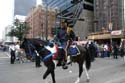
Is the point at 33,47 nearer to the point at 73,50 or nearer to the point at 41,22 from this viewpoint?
the point at 73,50

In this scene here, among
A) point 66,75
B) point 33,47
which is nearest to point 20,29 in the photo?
point 66,75

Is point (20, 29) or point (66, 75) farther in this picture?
point (20, 29)

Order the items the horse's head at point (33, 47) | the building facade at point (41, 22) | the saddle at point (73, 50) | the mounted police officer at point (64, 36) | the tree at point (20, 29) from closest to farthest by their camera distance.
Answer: the horse's head at point (33, 47), the mounted police officer at point (64, 36), the saddle at point (73, 50), the tree at point (20, 29), the building facade at point (41, 22)

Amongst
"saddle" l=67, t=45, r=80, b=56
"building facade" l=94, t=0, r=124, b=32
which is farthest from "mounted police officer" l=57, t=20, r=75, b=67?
"building facade" l=94, t=0, r=124, b=32

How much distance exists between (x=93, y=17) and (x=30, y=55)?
289 ft

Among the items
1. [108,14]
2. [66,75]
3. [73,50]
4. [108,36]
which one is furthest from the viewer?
[108,14]

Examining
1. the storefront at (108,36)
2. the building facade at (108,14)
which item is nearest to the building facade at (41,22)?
the building facade at (108,14)

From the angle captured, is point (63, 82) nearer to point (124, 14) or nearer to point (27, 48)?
point (27, 48)

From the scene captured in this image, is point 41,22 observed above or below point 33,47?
→ above

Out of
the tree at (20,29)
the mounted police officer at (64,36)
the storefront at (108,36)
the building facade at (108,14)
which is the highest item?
the building facade at (108,14)

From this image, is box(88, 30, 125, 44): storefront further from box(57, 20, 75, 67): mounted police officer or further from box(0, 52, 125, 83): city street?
box(57, 20, 75, 67): mounted police officer

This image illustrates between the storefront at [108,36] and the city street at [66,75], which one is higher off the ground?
the storefront at [108,36]

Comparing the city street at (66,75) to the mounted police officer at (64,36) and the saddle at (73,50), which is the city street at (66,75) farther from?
the mounted police officer at (64,36)

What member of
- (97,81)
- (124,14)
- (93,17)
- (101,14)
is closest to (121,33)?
(124,14)
